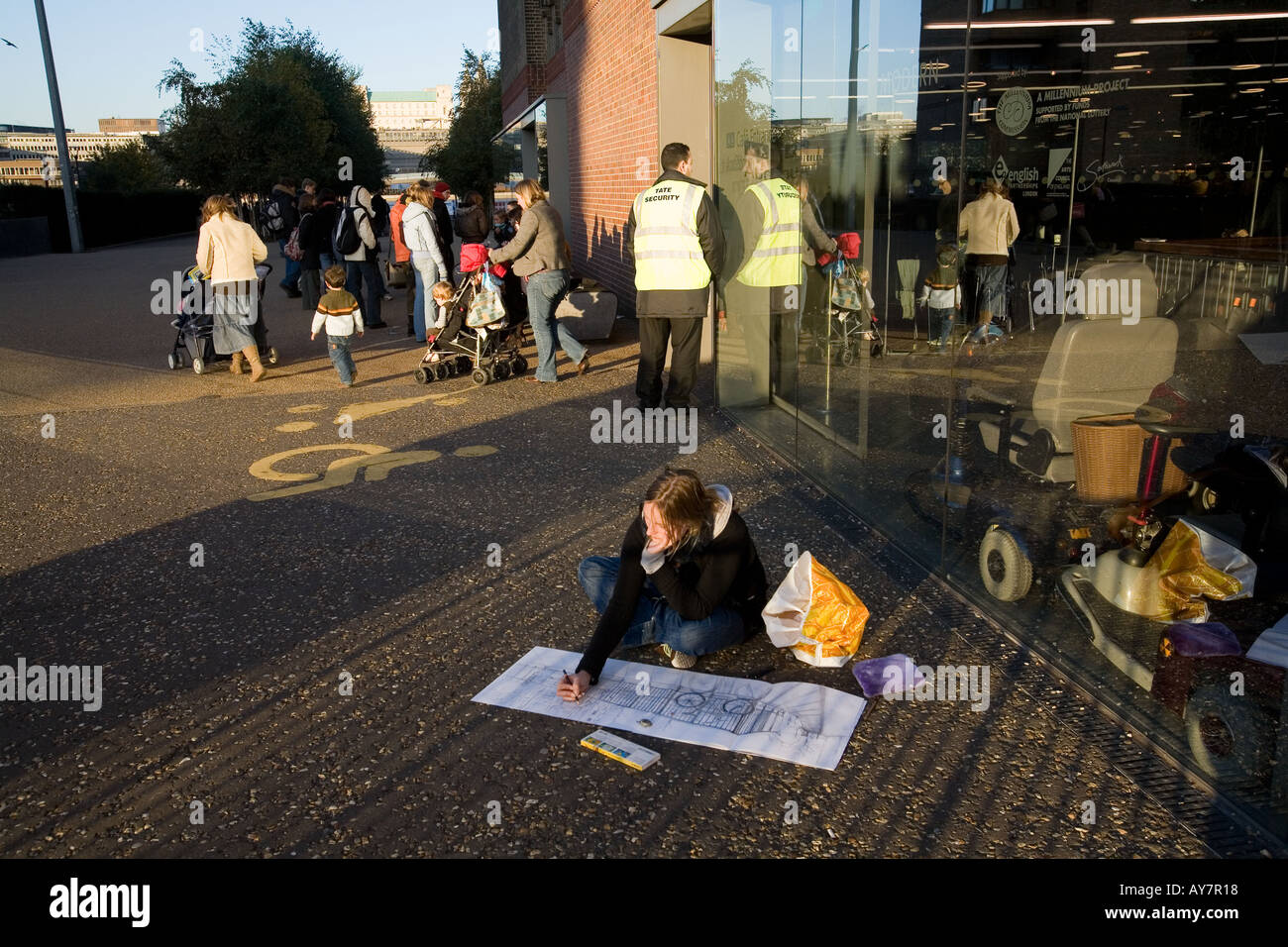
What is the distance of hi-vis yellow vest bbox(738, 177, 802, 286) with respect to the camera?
729 cm

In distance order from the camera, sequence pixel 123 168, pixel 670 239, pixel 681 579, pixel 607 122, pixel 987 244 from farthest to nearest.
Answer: pixel 123 168 → pixel 607 122 → pixel 670 239 → pixel 987 244 → pixel 681 579

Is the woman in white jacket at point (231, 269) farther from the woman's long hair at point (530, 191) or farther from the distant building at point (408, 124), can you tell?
the distant building at point (408, 124)

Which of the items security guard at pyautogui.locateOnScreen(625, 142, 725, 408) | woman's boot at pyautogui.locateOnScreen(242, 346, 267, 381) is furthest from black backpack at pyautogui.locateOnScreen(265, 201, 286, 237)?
security guard at pyautogui.locateOnScreen(625, 142, 725, 408)

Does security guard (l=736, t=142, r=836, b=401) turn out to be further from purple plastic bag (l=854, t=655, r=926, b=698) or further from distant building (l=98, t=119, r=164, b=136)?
distant building (l=98, t=119, r=164, b=136)

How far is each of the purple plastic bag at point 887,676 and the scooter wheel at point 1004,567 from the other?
75 centimetres

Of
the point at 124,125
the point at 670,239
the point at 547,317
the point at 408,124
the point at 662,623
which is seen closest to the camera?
the point at 662,623

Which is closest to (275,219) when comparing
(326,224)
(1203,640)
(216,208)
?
(326,224)

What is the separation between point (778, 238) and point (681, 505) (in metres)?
4.33

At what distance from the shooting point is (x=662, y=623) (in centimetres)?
420

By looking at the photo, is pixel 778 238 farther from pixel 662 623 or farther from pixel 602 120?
pixel 602 120

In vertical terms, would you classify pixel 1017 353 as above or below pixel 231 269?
below

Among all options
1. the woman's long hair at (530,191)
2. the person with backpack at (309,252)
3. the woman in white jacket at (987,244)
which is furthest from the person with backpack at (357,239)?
the woman in white jacket at (987,244)

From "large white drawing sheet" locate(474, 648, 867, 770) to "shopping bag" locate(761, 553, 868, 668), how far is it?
22 cm
